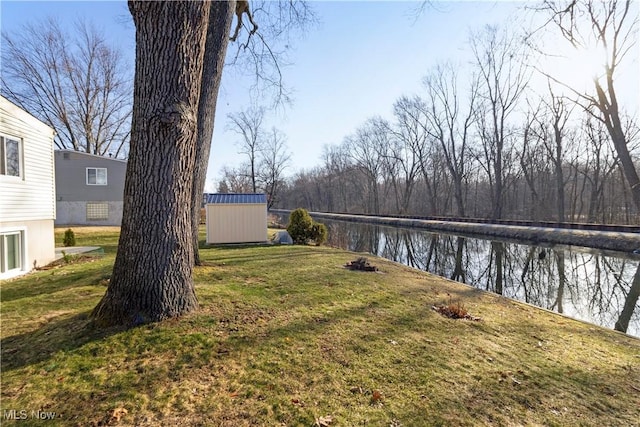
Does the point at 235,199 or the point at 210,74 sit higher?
the point at 210,74

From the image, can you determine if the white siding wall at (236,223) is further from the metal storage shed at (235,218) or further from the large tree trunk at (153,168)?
the large tree trunk at (153,168)

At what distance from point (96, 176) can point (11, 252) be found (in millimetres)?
15105

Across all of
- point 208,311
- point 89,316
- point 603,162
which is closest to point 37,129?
point 89,316

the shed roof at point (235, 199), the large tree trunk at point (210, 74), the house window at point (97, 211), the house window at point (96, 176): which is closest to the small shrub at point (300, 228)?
the shed roof at point (235, 199)

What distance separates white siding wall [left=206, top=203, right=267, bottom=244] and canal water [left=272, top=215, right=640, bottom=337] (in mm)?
5077

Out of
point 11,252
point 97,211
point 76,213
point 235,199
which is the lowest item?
point 11,252

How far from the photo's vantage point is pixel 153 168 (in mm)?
3180

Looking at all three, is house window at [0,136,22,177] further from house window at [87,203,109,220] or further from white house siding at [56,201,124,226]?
house window at [87,203,109,220]

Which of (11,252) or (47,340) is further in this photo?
(11,252)

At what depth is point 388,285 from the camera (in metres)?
5.82

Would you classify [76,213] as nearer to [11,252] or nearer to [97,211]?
[97,211]

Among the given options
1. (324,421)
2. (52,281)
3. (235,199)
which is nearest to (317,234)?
(235,199)

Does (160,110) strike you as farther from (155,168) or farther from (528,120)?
(528,120)

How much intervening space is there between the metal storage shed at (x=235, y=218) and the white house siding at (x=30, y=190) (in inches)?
195
